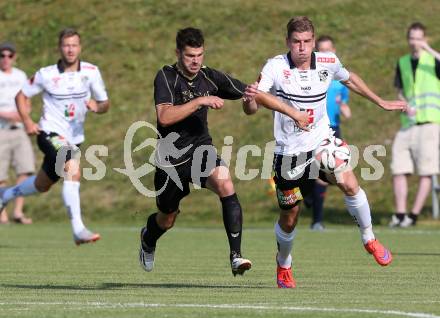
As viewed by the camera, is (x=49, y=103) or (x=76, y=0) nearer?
(x=49, y=103)

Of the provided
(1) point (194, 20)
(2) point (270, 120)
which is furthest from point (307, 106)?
(1) point (194, 20)

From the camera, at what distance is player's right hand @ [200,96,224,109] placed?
9.66 meters

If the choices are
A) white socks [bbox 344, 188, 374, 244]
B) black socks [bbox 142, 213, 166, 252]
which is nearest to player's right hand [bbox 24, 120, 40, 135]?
black socks [bbox 142, 213, 166, 252]

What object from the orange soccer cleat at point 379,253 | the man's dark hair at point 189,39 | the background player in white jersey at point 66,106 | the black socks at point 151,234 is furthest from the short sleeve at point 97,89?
the orange soccer cleat at point 379,253

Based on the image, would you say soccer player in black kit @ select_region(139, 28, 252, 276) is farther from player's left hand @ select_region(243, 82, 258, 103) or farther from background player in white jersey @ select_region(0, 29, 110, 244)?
background player in white jersey @ select_region(0, 29, 110, 244)

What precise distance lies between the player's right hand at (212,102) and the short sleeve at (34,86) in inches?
223

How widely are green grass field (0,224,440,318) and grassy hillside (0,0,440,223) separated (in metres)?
4.90

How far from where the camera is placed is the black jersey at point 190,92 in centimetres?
1041

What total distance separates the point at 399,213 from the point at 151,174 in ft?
18.8

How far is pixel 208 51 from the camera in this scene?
28031 mm

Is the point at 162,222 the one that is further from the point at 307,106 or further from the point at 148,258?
the point at 307,106

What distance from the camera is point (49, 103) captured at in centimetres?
1514

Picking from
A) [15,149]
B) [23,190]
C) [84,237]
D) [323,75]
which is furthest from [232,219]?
[15,149]

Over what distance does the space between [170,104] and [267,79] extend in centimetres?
76
